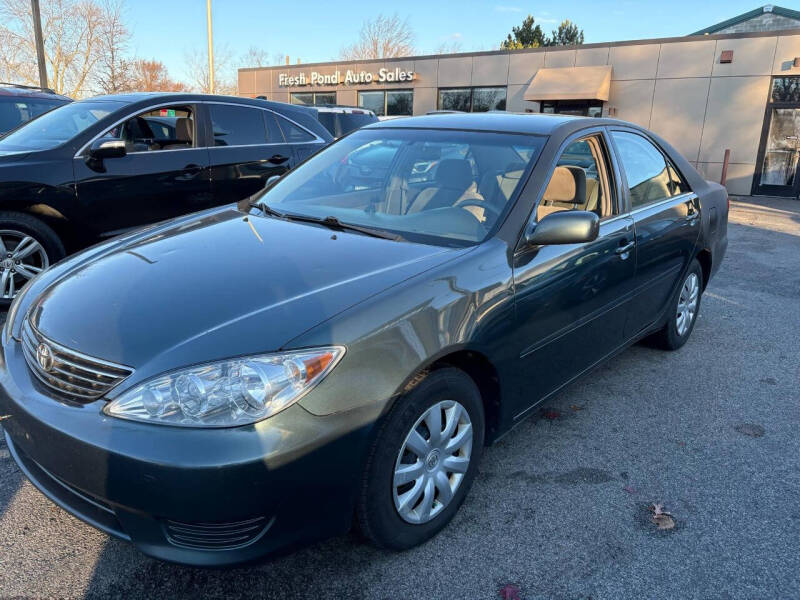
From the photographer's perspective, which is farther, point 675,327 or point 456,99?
point 456,99

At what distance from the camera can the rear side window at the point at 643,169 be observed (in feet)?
12.0

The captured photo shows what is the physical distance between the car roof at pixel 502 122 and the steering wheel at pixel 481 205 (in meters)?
0.55

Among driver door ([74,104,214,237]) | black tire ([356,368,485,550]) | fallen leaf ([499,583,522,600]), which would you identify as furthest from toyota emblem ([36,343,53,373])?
driver door ([74,104,214,237])

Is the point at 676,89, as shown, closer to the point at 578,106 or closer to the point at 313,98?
the point at 578,106

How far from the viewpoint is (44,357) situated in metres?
2.08

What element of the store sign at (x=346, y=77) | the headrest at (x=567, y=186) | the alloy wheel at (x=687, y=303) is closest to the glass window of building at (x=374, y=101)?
the store sign at (x=346, y=77)

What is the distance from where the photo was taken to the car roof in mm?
3203

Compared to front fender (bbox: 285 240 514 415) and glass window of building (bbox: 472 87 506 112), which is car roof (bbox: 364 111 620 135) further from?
glass window of building (bbox: 472 87 506 112)

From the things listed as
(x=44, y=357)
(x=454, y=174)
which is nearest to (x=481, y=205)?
(x=454, y=174)

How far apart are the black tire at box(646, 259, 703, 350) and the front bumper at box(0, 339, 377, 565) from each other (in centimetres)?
311

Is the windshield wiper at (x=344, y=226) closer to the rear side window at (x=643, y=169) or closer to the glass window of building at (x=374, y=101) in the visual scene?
the rear side window at (x=643, y=169)

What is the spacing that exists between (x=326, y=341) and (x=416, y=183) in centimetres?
152

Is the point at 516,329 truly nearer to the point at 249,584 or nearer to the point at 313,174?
the point at 249,584

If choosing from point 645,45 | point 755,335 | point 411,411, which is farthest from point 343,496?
point 645,45
